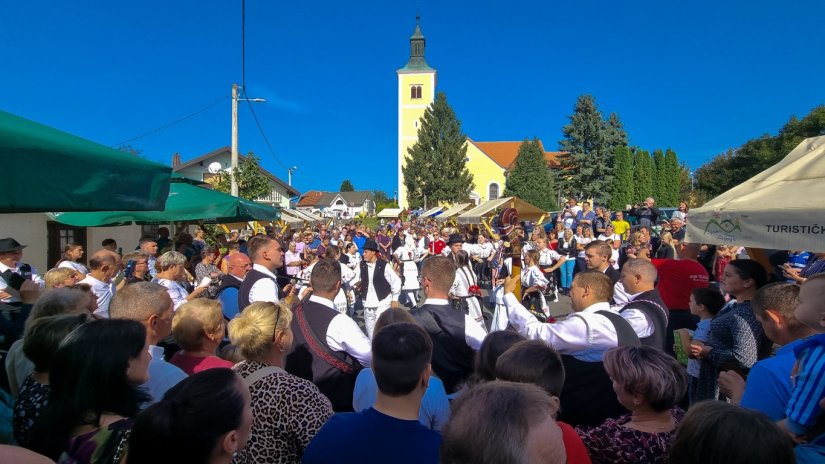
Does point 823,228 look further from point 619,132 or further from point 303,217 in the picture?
point 619,132

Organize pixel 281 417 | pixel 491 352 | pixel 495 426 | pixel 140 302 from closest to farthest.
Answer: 1. pixel 495 426
2. pixel 281 417
3. pixel 491 352
4. pixel 140 302

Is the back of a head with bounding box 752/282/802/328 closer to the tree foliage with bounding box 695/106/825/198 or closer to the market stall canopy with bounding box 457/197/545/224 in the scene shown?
the market stall canopy with bounding box 457/197/545/224

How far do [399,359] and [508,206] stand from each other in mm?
14422

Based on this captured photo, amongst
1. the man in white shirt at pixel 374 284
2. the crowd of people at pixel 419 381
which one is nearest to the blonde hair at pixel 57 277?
the crowd of people at pixel 419 381

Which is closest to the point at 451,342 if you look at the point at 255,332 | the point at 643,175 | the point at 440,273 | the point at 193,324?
the point at 440,273

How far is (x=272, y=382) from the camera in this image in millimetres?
2227

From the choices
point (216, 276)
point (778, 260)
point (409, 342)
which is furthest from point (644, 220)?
point (409, 342)

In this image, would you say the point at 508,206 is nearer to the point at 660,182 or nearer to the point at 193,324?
the point at 193,324

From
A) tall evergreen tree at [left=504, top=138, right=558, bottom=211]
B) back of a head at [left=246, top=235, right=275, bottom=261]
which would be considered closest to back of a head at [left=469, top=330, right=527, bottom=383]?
back of a head at [left=246, top=235, right=275, bottom=261]

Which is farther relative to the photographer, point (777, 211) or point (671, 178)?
point (671, 178)

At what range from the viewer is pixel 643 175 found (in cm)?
4819

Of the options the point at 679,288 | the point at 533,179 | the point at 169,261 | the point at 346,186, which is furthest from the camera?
the point at 346,186

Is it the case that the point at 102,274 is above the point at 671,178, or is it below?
below

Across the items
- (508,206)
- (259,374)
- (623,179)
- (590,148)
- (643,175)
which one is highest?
(590,148)
